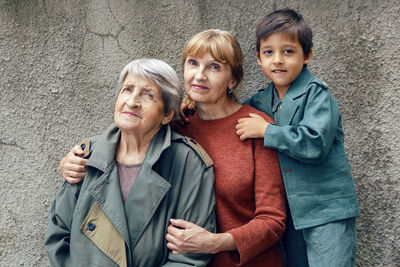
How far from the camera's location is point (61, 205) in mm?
2016

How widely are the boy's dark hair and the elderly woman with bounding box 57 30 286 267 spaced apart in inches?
8.4

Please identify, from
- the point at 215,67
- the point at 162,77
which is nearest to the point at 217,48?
the point at 215,67

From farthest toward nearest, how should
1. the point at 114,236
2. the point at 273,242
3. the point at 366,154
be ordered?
the point at 366,154
the point at 273,242
the point at 114,236

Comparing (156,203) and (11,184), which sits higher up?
(156,203)

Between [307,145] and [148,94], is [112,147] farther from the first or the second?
[307,145]

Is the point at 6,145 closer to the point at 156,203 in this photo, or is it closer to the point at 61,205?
the point at 61,205

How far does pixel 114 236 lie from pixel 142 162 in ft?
1.35

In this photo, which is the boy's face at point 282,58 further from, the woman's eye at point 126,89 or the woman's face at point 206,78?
the woman's eye at point 126,89

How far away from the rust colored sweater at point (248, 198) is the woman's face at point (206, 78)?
0.76ft

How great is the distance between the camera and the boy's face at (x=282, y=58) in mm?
2047

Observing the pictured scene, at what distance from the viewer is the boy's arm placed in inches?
77.7

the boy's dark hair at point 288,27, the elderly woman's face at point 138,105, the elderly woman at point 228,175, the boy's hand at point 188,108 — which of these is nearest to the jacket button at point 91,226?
the elderly woman at point 228,175

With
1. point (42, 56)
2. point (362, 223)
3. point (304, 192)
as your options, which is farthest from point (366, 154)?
point (42, 56)

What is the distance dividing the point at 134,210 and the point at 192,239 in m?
0.33
